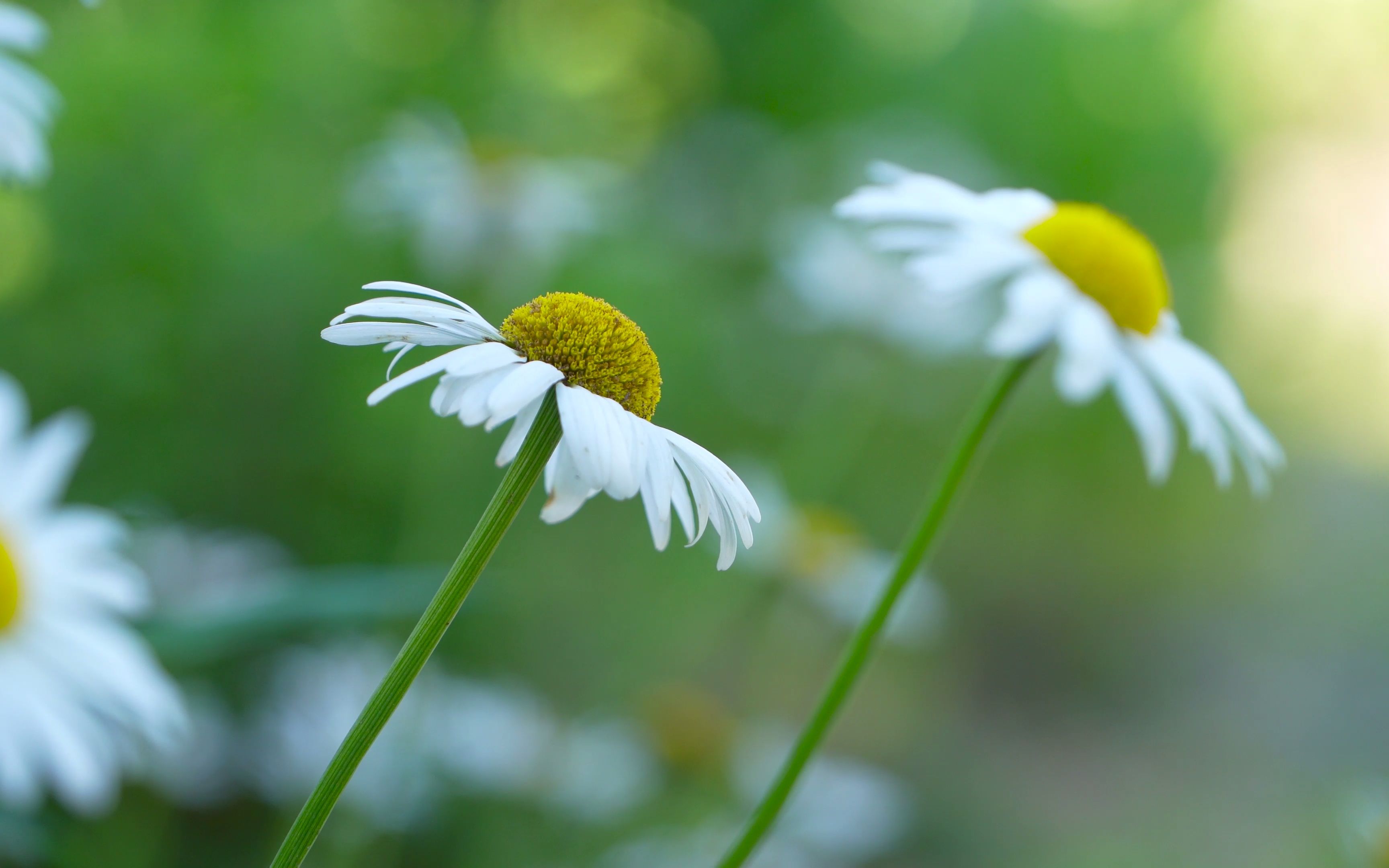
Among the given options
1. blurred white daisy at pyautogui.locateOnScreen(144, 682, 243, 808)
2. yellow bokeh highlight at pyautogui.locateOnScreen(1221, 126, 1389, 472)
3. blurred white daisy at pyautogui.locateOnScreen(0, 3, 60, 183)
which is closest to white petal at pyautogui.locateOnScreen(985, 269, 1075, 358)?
blurred white daisy at pyautogui.locateOnScreen(0, 3, 60, 183)

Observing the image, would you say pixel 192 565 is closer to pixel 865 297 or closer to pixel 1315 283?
pixel 865 297

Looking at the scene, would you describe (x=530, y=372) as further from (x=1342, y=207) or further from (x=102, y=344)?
(x=1342, y=207)

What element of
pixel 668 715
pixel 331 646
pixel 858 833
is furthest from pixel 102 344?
pixel 858 833

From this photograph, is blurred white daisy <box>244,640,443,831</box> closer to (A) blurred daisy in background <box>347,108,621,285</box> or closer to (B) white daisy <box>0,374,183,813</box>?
(B) white daisy <box>0,374,183,813</box>

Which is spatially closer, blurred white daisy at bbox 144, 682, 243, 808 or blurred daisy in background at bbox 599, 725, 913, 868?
blurred white daisy at bbox 144, 682, 243, 808

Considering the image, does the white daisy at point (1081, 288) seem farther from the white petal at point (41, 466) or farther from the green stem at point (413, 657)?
the white petal at point (41, 466)

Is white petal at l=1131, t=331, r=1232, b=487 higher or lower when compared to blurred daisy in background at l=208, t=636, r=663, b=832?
higher
